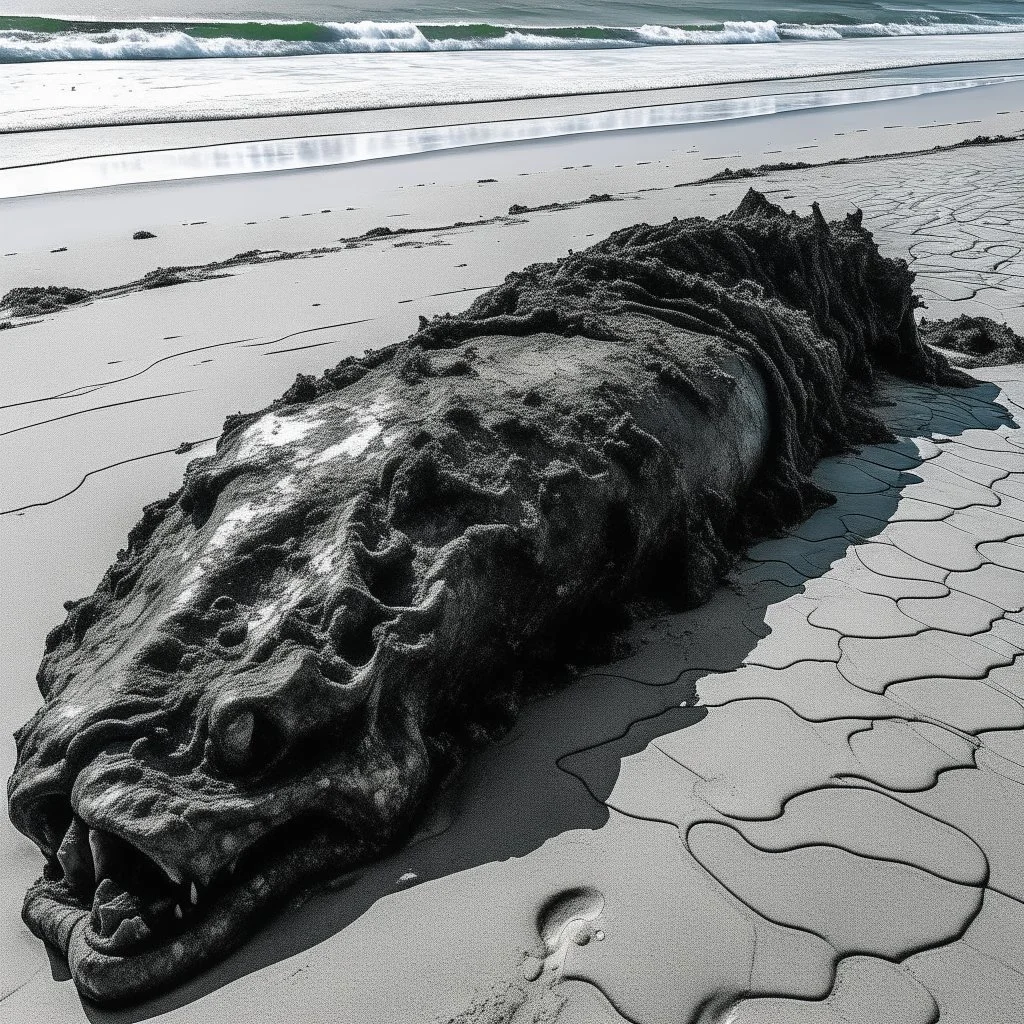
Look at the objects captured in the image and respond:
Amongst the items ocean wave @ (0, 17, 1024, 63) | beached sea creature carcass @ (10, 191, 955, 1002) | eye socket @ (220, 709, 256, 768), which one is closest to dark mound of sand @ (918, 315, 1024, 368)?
beached sea creature carcass @ (10, 191, 955, 1002)

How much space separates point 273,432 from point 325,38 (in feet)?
80.4

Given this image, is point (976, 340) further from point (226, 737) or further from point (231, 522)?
point (226, 737)

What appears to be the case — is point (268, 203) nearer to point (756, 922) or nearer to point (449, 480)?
point (449, 480)

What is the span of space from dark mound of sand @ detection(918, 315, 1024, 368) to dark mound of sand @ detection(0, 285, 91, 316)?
498 cm

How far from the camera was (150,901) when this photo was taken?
1678mm

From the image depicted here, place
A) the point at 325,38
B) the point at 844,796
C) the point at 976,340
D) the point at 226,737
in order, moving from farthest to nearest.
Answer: the point at 325,38, the point at 976,340, the point at 844,796, the point at 226,737

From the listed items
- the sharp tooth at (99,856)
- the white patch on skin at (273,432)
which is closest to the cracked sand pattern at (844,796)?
the sharp tooth at (99,856)

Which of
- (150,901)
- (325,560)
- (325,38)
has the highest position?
(325,560)

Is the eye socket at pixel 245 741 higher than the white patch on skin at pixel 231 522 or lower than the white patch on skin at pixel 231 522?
lower

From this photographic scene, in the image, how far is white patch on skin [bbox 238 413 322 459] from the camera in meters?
2.52

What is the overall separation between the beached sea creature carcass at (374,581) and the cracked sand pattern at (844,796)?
300mm

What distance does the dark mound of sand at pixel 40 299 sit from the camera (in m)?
5.69

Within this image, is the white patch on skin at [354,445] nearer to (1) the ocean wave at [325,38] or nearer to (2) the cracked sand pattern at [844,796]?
(2) the cracked sand pattern at [844,796]

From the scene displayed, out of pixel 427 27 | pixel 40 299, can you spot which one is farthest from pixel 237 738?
Answer: pixel 427 27
